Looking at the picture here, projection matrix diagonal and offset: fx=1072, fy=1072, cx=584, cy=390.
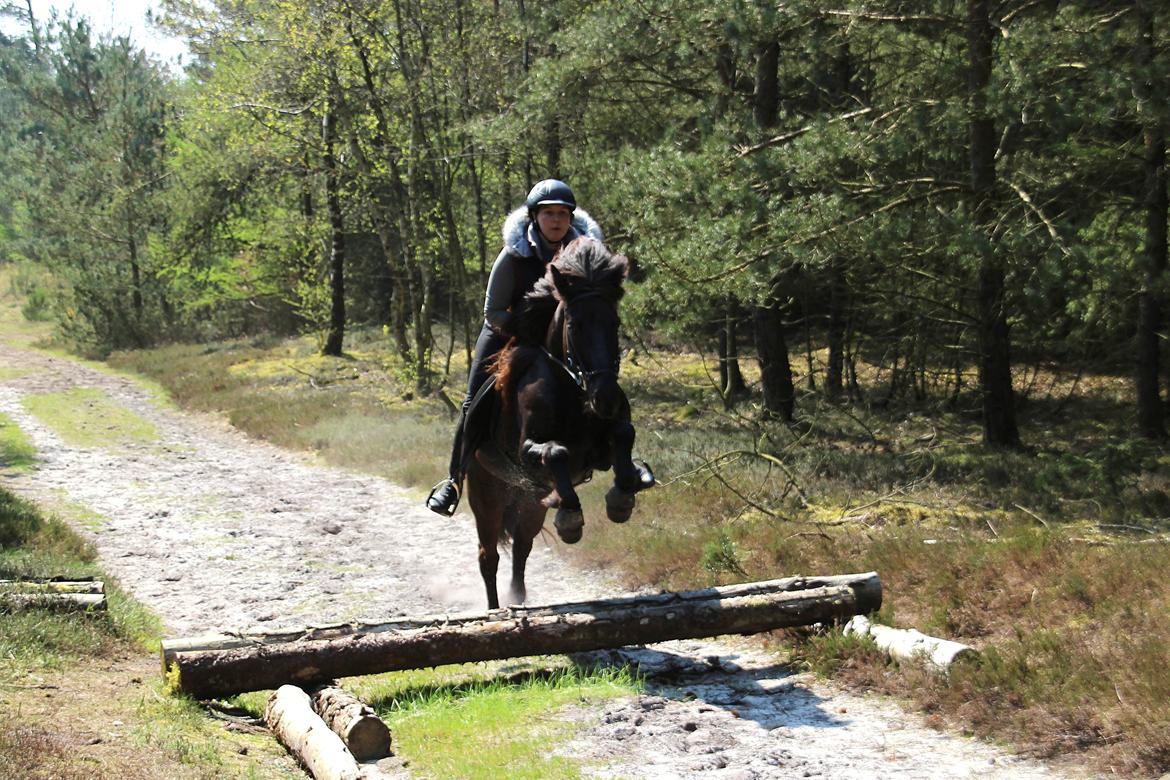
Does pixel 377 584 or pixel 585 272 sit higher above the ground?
pixel 585 272

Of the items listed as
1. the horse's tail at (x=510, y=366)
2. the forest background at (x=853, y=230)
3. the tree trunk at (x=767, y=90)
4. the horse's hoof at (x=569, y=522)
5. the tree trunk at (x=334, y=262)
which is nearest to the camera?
the horse's hoof at (x=569, y=522)

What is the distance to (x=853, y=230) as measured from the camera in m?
13.4

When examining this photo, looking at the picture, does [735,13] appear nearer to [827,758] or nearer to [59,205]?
[827,758]

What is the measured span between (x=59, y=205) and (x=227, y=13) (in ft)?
61.9

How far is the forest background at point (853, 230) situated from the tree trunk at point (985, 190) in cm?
5

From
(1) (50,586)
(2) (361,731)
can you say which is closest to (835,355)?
(1) (50,586)

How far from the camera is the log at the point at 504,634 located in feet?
21.5

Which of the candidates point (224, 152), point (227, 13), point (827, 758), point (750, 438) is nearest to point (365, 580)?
point (827, 758)

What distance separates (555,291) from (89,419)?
Result: 1938cm

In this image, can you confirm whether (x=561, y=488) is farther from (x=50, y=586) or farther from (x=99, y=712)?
(x=50, y=586)

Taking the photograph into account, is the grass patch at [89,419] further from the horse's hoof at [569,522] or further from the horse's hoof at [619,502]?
the horse's hoof at [569,522]

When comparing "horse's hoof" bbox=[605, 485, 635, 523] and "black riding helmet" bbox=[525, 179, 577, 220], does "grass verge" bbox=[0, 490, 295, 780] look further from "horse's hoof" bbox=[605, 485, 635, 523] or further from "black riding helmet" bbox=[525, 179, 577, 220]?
"black riding helmet" bbox=[525, 179, 577, 220]

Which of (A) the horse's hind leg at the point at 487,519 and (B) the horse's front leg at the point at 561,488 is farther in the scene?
(A) the horse's hind leg at the point at 487,519

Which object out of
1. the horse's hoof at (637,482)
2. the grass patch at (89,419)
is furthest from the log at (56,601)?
the grass patch at (89,419)
